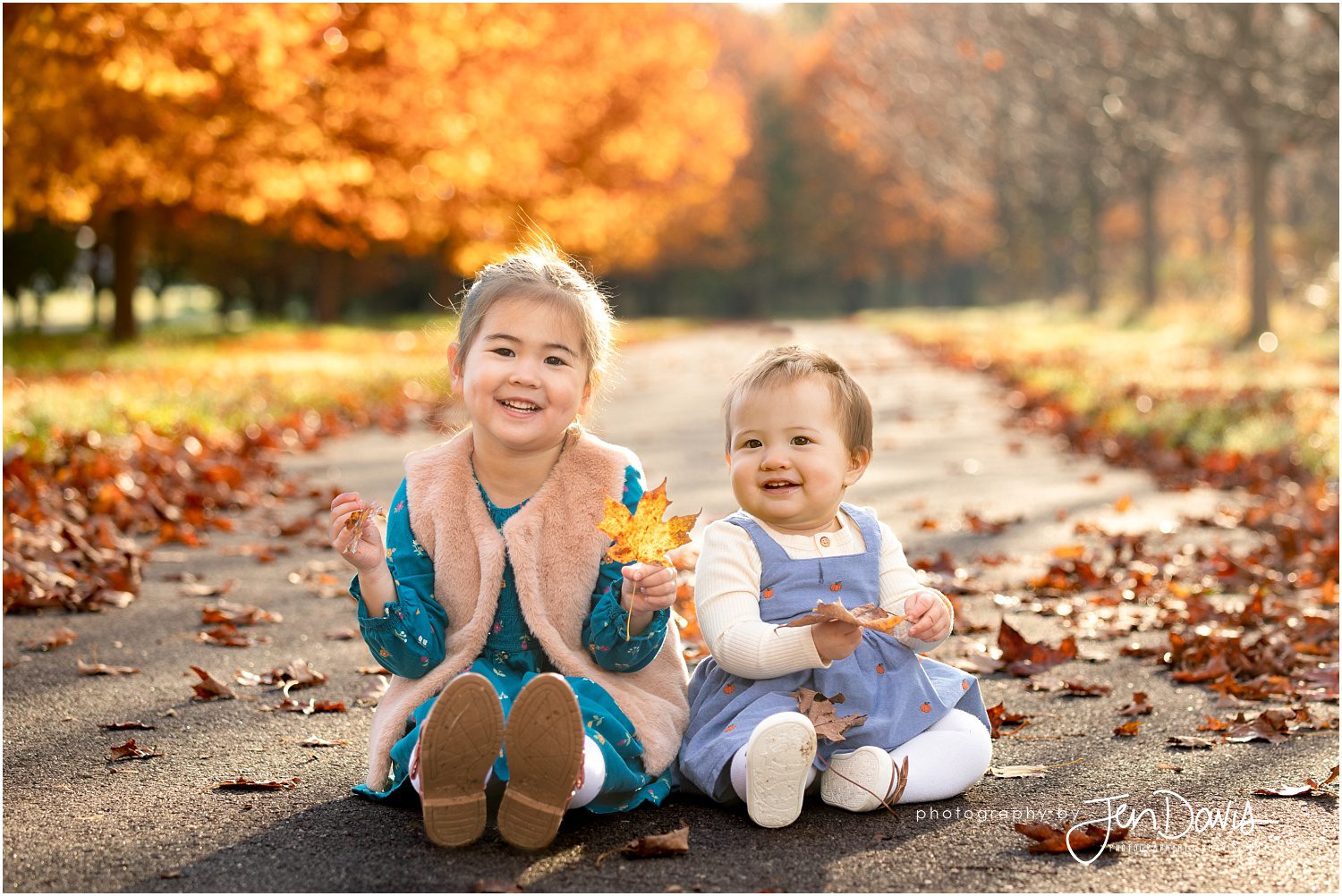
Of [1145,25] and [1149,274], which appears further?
→ [1149,274]

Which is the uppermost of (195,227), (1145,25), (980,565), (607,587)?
(1145,25)

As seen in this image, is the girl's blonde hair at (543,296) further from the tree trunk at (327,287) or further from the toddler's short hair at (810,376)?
the tree trunk at (327,287)

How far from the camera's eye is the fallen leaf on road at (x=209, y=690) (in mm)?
4086

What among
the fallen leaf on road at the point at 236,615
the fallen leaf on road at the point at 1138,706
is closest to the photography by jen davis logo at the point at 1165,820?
the fallen leaf on road at the point at 1138,706

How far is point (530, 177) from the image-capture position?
23.0 metres

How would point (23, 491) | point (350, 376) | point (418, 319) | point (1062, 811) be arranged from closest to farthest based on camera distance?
point (1062, 811) → point (23, 491) → point (350, 376) → point (418, 319)

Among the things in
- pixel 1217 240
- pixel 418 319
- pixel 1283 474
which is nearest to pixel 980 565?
pixel 1283 474

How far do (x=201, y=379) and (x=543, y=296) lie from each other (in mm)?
11084

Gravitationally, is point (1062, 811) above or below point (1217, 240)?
below

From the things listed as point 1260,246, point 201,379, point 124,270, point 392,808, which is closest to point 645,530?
point 392,808

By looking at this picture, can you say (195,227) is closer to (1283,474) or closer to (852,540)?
(1283,474)

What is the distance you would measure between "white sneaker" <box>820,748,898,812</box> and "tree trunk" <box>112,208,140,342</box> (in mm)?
19742

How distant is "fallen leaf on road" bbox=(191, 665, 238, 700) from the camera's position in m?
4.09

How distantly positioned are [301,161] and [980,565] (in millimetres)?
10488
